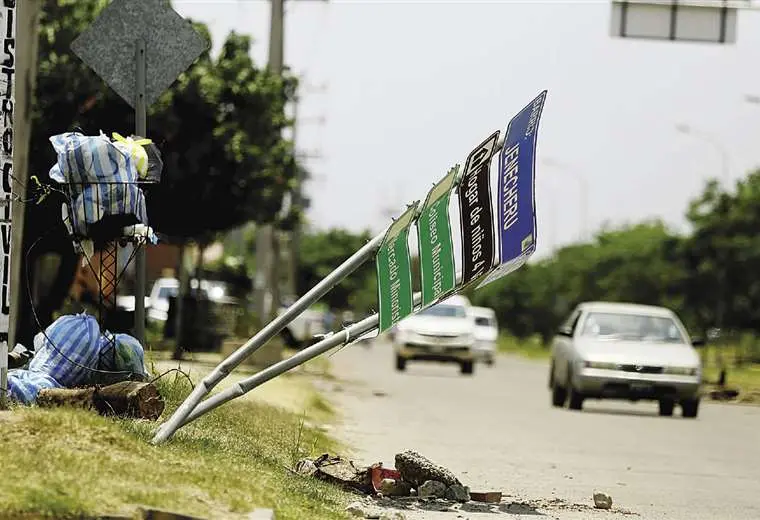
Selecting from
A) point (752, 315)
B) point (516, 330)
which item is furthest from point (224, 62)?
point (516, 330)

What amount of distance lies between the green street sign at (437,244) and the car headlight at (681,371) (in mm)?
13750

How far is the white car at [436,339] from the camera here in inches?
1501

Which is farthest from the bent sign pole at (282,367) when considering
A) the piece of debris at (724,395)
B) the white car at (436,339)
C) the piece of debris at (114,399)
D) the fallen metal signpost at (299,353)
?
the white car at (436,339)

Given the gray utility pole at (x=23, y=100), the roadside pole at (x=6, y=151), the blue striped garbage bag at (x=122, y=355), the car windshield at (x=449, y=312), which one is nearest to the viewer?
the roadside pole at (x=6, y=151)

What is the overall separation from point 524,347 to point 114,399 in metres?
69.1

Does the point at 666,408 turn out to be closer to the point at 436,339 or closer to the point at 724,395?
the point at 724,395

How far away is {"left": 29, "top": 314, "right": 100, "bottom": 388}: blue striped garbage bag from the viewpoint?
37.1 feet

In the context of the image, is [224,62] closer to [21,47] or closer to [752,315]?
[21,47]

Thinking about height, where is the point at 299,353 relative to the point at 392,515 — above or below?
above

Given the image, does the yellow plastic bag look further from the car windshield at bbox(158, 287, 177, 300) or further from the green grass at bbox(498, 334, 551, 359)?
the green grass at bbox(498, 334, 551, 359)

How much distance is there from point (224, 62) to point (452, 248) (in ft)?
77.1

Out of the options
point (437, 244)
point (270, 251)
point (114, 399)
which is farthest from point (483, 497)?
point (270, 251)

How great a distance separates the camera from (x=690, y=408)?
941 inches

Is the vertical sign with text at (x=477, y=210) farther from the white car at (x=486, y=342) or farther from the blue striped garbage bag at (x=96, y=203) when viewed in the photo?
the white car at (x=486, y=342)
